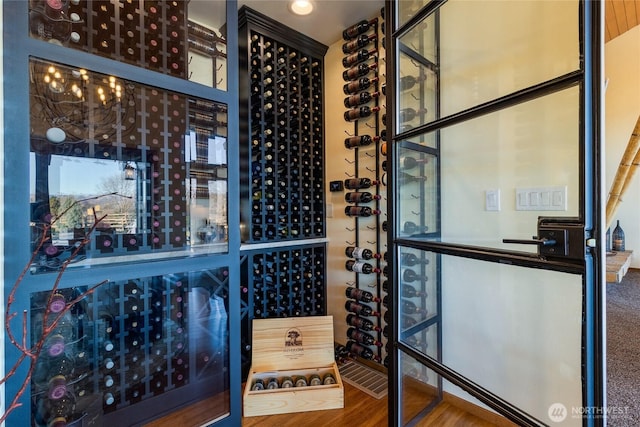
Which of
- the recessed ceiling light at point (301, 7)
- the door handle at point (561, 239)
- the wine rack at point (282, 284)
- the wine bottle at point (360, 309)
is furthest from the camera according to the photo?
the wine bottle at point (360, 309)

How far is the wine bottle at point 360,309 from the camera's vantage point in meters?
2.25

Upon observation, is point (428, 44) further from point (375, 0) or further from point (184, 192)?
point (184, 192)

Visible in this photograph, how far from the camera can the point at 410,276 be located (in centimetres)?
144

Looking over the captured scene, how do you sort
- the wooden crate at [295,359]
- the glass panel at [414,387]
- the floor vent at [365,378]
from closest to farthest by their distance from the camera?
the glass panel at [414,387], the wooden crate at [295,359], the floor vent at [365,378]

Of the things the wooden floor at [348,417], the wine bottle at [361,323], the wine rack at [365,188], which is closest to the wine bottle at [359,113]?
the wine rack at [365,188]

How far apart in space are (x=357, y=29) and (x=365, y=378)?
106 inches

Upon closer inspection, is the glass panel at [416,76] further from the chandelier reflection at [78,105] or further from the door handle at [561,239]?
the chandelier reflection at [78,105]

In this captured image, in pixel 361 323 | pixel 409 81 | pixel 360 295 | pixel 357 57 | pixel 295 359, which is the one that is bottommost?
pixel 295 359

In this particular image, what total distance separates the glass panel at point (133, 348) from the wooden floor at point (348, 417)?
2.4 inches

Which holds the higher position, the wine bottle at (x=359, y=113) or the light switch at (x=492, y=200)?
the wine bottle at (x=359, y=113)

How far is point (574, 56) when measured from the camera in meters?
0.82

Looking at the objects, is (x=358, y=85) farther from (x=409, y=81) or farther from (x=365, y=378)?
(x=365, y=378)

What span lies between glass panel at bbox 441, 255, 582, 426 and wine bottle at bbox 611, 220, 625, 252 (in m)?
3.01

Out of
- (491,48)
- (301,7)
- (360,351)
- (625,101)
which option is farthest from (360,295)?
(625,101)
